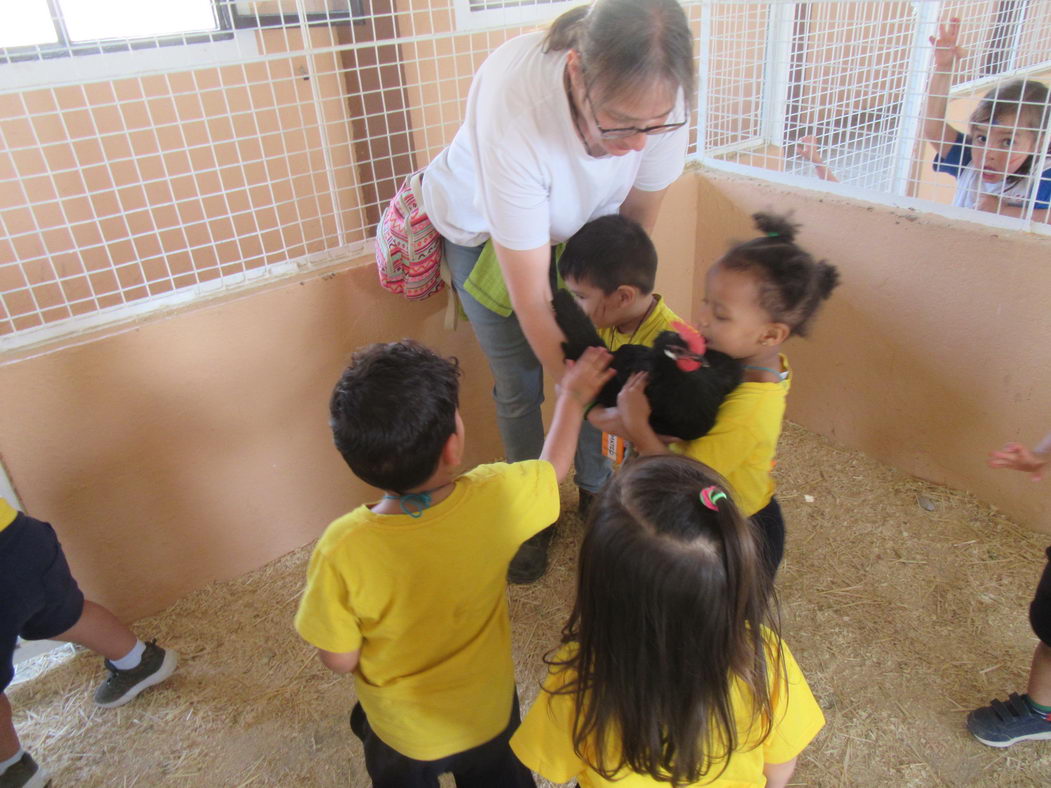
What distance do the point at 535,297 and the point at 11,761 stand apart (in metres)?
1.29

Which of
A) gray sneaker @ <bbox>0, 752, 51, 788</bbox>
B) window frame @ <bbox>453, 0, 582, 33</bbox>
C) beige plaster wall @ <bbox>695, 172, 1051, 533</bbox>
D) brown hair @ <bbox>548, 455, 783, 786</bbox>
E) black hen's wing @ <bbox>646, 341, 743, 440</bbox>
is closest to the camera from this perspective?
brown hair @ <bbox>548, 455, 783, 786</bbox>

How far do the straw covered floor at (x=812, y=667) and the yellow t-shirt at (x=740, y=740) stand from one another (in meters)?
0.58

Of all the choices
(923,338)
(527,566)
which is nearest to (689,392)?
(527,566)

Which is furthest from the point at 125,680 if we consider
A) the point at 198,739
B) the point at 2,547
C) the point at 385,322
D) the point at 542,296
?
the point at 542,296

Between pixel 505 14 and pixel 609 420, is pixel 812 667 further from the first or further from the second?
pixel 505 14

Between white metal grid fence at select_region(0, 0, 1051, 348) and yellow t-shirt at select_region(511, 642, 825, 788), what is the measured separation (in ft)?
3.99

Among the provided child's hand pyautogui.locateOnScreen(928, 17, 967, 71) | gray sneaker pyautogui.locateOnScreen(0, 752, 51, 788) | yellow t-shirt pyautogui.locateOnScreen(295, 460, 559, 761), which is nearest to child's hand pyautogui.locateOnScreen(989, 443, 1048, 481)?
yellow t-shirt pyautogui.locateOnScreen(295, 460, 559, 761)

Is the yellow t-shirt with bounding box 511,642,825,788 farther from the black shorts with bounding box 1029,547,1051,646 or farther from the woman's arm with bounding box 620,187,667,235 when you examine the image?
the woman's arm with bounding box 620,187,667,235

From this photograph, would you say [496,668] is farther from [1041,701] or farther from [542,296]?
[1041,701]

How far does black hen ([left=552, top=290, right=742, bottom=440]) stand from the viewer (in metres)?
1.19

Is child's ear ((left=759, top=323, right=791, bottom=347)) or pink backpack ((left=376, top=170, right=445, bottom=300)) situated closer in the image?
child's ear ((left=759, top=323, right=791, bottom=347))

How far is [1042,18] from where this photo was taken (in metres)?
3.12

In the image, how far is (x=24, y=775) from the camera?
142cm

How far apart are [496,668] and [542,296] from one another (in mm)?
623
